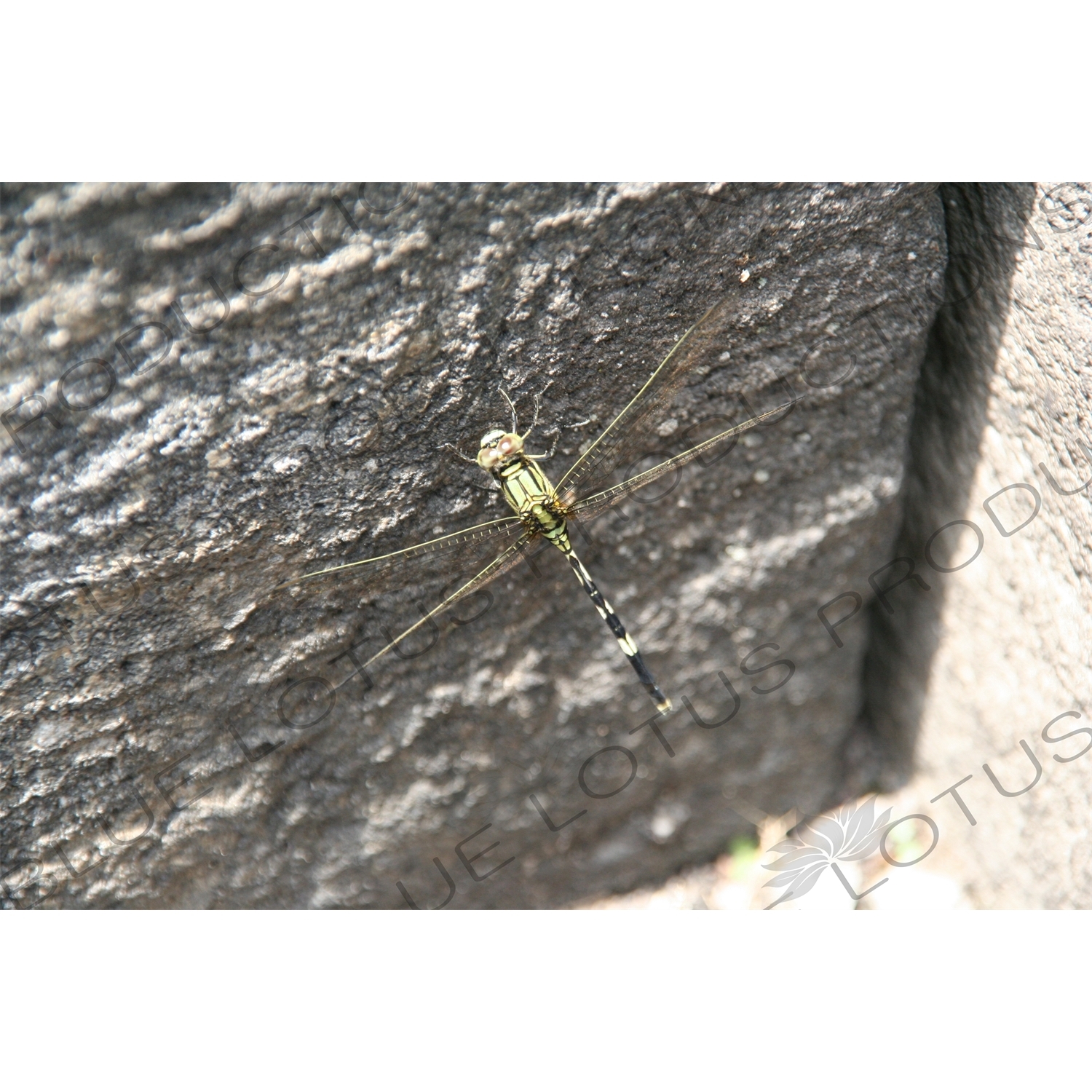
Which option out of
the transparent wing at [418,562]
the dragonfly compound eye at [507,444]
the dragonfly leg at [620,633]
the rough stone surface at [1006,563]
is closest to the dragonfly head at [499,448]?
the dragonfly compound eye at [507,444]

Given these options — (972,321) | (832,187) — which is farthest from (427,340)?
(972,321)

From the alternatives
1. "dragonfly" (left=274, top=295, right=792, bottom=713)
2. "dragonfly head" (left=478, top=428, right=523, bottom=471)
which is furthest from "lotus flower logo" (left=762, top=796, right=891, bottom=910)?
"dragonfly head" (left=478, top=428, right=523, bottom=471)

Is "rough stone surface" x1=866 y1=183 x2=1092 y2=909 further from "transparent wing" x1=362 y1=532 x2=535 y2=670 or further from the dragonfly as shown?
"transparent wing" x1=362 y1=532 x2=535 y2=670

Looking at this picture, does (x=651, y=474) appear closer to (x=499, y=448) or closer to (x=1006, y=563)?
(x=499, y=448)

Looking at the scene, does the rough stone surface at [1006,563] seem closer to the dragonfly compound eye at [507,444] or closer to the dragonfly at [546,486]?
the dragonfly at [546,486]

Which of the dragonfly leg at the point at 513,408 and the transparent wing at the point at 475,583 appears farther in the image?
the transparent wing at the point at 475,583

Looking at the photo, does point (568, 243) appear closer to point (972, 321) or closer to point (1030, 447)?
point (972, 321)
